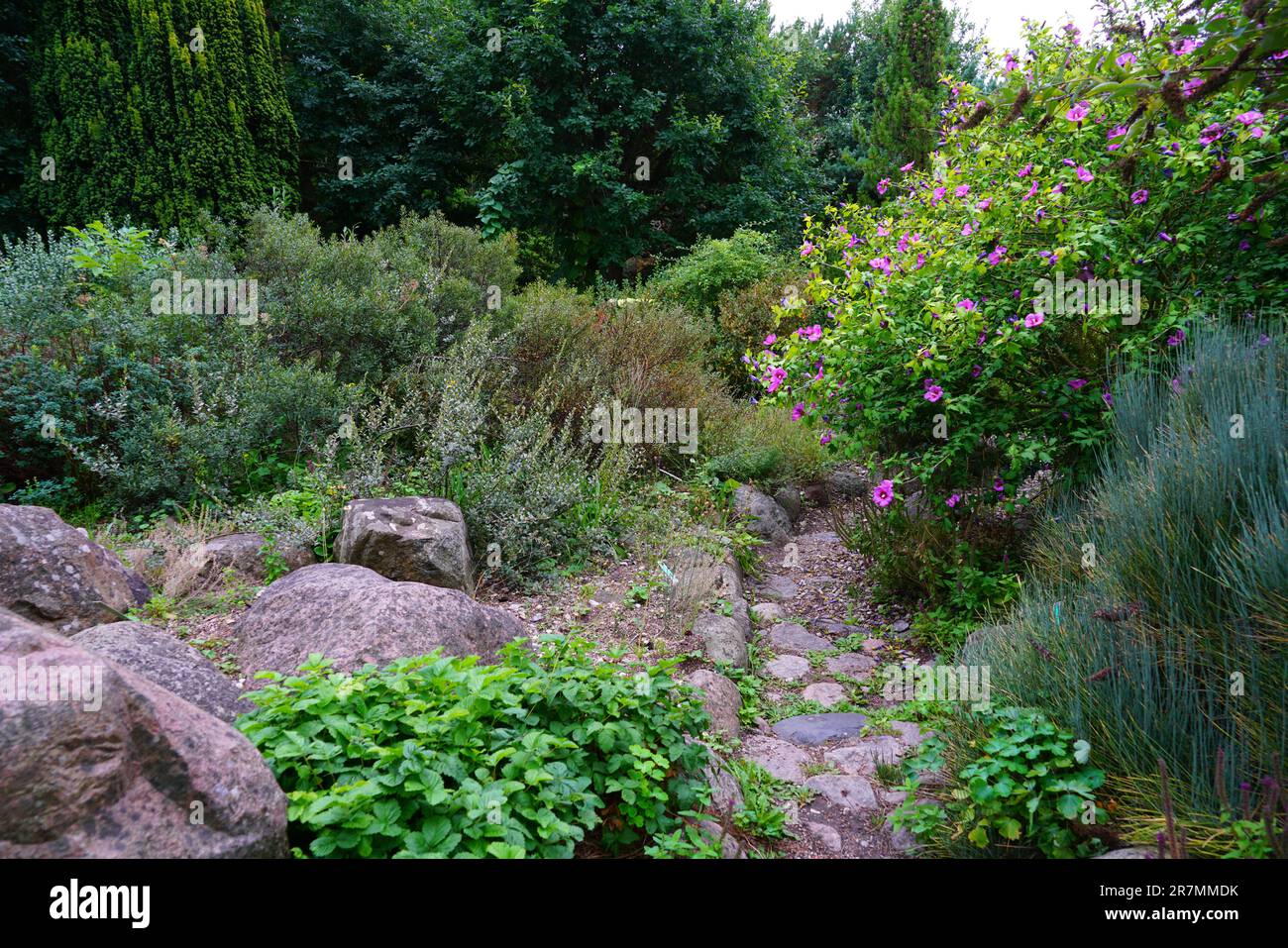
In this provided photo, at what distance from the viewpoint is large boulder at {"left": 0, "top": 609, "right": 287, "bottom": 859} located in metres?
1.62

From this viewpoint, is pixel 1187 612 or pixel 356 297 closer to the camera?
pixel 1187 612

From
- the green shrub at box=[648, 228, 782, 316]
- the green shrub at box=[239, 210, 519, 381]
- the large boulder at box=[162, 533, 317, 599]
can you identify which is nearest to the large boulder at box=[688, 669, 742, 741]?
the large boulder at box=[162, 533, 317, 599]

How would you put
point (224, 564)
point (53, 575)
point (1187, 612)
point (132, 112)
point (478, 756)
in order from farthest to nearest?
point (132, 112), point (224, 564), point (53, 575), point (1187, 612), point (478, 756)

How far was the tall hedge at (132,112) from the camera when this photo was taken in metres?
10.1

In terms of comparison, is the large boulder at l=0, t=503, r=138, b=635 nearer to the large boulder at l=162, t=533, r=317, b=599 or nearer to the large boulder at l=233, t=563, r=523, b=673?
the large boulder at l=162, t=533, r=317, b=599

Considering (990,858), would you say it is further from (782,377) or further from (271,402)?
(271,402)

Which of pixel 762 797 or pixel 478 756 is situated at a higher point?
pixel 478 756

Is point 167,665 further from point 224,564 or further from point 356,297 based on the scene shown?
point 356,297

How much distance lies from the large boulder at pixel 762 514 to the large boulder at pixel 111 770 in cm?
492

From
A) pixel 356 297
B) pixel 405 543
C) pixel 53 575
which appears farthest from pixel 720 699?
pixel 356 297

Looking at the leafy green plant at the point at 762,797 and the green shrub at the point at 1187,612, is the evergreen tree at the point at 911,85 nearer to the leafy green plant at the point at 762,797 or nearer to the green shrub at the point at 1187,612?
the green shrub at the point at 1187,612

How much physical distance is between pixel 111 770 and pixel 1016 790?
242 cm

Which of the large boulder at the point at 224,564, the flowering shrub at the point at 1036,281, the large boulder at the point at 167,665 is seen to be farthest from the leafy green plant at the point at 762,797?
the large boulder at the point at 224,564

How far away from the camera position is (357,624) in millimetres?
3254
